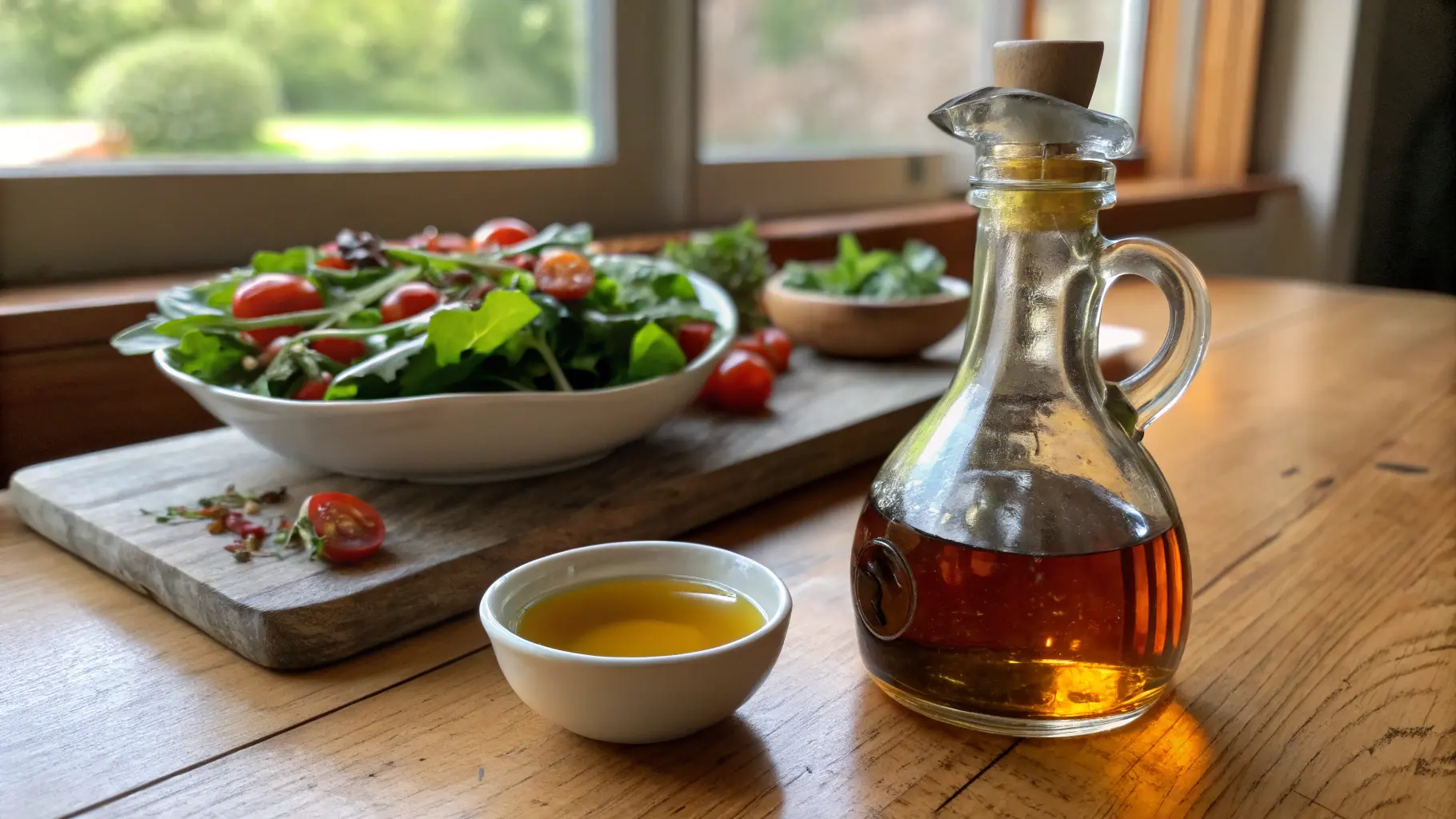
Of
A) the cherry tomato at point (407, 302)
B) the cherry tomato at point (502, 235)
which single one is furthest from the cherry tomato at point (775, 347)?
the cherry tomato at point (407, 302)

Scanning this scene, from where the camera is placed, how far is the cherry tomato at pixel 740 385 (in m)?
0.99

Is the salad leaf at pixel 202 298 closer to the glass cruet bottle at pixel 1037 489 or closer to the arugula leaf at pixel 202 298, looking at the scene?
the arugula leaf at pixel 202 298

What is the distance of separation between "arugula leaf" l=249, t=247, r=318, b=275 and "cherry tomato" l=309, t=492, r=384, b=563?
0.33 meters

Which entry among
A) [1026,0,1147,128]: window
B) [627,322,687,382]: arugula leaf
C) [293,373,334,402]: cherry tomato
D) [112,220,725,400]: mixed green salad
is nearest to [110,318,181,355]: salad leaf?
[112,220,725,400]: mixed green salad

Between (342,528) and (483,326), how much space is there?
17 cm

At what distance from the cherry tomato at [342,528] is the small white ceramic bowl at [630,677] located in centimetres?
16

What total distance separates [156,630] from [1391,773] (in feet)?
2.05

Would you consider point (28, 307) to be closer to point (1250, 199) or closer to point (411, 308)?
point (411, 308)

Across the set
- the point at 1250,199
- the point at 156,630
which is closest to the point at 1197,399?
the point at 156,630

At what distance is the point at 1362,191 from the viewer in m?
3.25

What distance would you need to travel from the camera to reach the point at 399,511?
0.75m

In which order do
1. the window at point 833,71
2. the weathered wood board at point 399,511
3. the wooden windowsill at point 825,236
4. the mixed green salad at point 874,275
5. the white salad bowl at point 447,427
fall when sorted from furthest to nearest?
1. the window at point 833,71
2. the mixed green salad at point 874,275
3. the wooden windowsill at point 825,236
4. the white salad bowl at point 447,427
5. the weathered wood board at point 399,511

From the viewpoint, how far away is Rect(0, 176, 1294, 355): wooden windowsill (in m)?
0.96

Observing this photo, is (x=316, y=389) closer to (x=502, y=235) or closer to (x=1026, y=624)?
(x=502, y=235)
